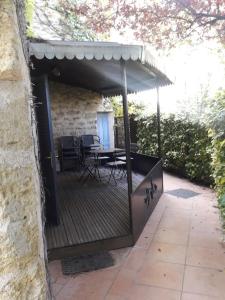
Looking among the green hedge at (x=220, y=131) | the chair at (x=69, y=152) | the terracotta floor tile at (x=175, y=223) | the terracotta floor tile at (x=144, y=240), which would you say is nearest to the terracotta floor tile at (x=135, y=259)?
the terracotta floor tile at (x=144, y=240)

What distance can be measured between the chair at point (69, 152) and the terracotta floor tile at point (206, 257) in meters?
4.95

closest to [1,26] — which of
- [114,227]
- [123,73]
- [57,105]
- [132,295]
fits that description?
[132,295]

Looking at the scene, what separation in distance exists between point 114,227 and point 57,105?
203 inches

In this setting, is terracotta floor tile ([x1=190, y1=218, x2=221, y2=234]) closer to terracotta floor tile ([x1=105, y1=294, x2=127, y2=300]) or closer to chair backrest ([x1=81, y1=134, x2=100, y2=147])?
terracotta floor tile ([x1=105, y1=294, x2=127, y2=300])

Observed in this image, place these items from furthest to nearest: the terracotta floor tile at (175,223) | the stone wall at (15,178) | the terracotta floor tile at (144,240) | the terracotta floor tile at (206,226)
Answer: the terracotta floor tile at (175,223)
the terracotta floor tile at (206,226)
the terracotta floor tile at (144,240)
the stone wall at (15,178)

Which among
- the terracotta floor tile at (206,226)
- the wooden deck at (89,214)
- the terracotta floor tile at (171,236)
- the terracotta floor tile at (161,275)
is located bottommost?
the terracotta floor tile at (161,275)

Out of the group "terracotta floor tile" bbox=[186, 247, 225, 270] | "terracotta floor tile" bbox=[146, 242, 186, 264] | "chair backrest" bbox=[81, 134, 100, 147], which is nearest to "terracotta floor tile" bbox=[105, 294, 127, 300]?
"terracotta floor tile" bbox=[146, 242, 186, 264]

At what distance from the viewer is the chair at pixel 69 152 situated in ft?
25.4

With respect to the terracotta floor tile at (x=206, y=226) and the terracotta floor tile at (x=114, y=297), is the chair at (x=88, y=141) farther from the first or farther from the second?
the terracotta floor tile at (x=114, y=297)

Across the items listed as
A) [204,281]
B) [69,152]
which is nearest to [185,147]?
[69,152]

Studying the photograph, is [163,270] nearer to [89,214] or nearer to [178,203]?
[89,214]

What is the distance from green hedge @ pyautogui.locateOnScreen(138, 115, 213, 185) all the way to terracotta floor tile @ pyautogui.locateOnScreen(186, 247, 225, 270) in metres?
2.38

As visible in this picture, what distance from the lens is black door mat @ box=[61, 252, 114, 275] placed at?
10.0 ft

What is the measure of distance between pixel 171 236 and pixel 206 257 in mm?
690
